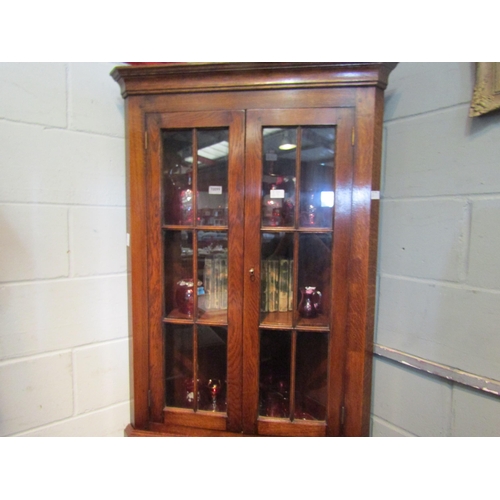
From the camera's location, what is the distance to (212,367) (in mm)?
839

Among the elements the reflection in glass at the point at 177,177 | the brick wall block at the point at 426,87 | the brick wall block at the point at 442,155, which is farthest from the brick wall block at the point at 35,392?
the brick wall block at the point at 426,87

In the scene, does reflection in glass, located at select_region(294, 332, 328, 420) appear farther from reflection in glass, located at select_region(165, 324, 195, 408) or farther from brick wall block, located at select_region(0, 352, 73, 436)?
brick wall block, located at select_region(0, 352, 73, 436)

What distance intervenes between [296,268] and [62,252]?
797 mm

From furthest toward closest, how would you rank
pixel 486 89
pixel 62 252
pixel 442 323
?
pixel 62 252, pixel 442 323, pixel 486 89

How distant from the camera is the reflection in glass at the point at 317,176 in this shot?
75 centimetres

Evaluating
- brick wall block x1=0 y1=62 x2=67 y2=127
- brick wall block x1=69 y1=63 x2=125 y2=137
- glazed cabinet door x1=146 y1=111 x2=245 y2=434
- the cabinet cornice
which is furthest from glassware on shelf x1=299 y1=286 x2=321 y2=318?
brick wall block x1=0 y1=62 x2=67 y2=127

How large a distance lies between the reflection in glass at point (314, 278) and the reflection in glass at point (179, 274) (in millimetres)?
351

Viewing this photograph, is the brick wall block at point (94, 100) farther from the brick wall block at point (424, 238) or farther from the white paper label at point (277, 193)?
the brick wall block at point (424, 238)

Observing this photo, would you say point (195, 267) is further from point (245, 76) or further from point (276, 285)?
point (245, 76)

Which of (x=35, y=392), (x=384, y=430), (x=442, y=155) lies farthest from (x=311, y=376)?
(x=35, y=392)

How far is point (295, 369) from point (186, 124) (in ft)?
2.76

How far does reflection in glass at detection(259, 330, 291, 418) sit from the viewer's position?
2.60ft

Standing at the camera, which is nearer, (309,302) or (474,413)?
(474,413)

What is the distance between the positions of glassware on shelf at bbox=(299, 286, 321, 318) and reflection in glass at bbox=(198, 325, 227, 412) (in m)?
0.27
